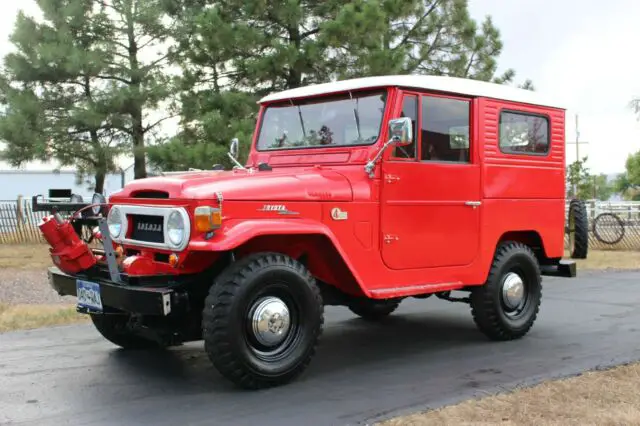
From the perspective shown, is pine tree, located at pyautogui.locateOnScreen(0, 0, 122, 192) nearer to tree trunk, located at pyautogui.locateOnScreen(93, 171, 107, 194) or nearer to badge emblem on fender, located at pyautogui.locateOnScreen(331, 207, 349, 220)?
tree trunk, located at pyautogui.locateOnScreen(93, 171, 107, 194)

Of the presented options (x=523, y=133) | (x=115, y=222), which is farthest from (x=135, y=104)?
(x=523, y=133)

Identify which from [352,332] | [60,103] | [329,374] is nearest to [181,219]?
[329,374]

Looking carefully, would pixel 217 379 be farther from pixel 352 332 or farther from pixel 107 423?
pixel 352 332

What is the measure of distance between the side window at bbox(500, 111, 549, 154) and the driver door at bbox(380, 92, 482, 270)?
0.50 m

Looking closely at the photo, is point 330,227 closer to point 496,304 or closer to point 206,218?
point 206,218

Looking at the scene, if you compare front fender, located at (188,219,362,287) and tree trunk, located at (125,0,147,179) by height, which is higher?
tree trunk, located at (125,0,147,179)

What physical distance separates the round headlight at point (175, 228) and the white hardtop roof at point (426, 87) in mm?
1983

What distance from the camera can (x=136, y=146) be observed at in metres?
16.0

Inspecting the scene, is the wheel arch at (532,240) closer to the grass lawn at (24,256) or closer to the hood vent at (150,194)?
the hood vent at (150,194)

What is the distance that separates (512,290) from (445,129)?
1.73 metres

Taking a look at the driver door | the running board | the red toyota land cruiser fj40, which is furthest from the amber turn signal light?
the running board

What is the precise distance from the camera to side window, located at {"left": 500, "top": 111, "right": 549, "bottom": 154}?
6.48m

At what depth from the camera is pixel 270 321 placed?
15.4ft

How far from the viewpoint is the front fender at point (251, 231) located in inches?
173
